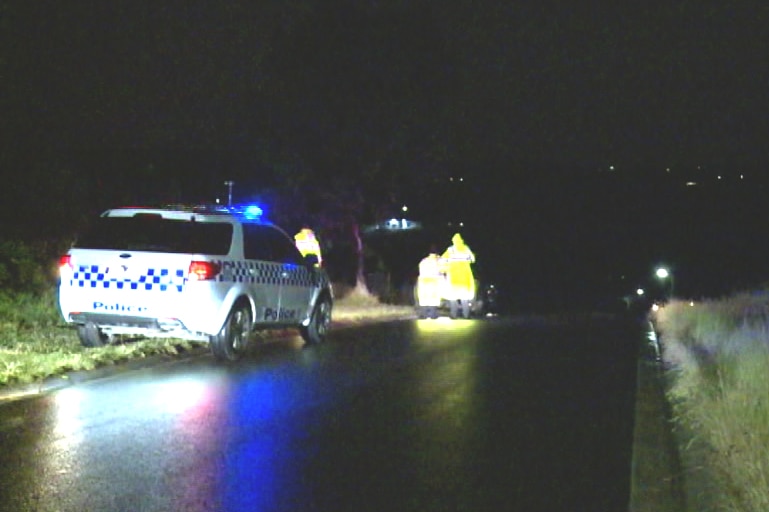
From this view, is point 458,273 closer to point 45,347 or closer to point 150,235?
point 150,235

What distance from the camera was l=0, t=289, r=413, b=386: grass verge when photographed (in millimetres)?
10609

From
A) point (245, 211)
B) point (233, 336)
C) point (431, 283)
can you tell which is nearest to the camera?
point (233, 336)

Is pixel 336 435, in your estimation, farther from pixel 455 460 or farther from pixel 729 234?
pixel 729 234

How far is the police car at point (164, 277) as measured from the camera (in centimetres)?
1218

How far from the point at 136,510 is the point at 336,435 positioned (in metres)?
2.61

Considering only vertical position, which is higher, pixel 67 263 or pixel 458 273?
pixel 458 273

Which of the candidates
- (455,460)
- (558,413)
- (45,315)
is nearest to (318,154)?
(45,315)

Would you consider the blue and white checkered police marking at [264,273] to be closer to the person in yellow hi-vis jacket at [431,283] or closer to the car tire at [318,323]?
the car tire at [318,323]

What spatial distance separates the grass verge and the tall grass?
20.4ft

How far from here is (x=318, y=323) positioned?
52.4 feet

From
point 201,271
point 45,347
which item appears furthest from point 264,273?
point 45,347

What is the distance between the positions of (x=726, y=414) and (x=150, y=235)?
7447mm

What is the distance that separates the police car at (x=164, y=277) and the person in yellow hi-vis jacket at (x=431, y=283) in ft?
31.7

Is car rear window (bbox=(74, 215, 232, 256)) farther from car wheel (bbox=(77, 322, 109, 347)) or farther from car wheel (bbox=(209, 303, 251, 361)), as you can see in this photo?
car wheel (bbox=(77, 322, 109, 347))
